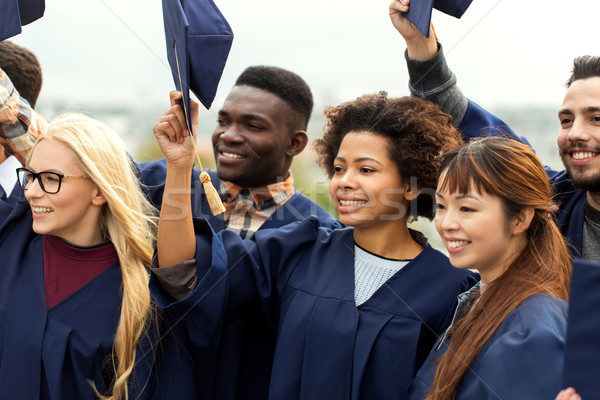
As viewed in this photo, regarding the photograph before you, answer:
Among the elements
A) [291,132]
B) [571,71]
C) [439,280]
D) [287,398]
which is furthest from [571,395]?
[291,132]

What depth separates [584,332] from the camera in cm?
136

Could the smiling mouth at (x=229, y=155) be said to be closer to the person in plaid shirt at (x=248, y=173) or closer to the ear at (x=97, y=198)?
the person in plaid shirt at (x=248, y=173)

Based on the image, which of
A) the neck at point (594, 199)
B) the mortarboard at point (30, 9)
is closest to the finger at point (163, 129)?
the mortarboard at point (30, 9)

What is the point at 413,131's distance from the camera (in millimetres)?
2389

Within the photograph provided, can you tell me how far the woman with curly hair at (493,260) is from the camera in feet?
5.71

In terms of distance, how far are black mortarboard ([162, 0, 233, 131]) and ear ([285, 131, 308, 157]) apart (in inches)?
55.0

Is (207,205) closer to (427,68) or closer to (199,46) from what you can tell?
(199,46)

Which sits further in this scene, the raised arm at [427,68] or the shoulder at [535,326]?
the raised arm at [427,68]

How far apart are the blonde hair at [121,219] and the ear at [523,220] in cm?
135

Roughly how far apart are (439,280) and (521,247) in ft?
1.21

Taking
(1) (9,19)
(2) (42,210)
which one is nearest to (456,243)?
(2) (42,210)

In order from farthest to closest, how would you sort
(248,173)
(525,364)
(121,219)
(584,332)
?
(248,173), (121,219), (525,364), (584,332)

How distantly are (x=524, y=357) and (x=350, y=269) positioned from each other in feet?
2.67

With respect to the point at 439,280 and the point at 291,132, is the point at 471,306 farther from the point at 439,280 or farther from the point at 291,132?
the point at 291,132
